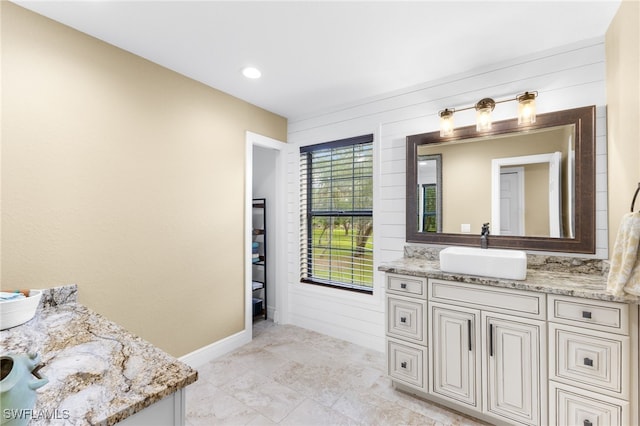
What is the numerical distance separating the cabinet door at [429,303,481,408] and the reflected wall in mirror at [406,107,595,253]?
0.70 m

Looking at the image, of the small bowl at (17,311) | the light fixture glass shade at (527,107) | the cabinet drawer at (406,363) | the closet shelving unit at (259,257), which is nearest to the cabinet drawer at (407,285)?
the cabinet drawer at (406,363)

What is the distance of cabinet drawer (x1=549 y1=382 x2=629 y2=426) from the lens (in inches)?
59.4

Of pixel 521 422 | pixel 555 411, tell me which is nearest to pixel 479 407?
pixel 521 422

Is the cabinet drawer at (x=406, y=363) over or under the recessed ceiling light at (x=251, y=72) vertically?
under

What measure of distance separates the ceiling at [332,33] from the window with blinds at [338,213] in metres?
0.87

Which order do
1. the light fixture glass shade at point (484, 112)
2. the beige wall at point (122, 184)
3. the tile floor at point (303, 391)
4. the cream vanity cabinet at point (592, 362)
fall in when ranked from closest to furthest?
1. the cream vanity cabinet at point (592, 362)
2. the beige wall at point (122, 184)
3. the tile floor at point (303, 391)
4. the light fixture glass shade at point (484, 112)

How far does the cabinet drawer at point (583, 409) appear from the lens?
Answer: 1.51 metres

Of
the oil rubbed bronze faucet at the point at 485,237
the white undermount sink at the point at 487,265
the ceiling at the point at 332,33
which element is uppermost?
the ceiling at the point at 332,33

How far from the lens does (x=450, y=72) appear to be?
2.45 meters

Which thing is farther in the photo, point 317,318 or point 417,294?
point 317,318

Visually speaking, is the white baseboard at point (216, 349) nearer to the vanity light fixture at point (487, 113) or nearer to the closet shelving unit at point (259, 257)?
the closet shelving unit at point (259, 257)

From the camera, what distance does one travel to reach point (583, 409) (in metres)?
1.59

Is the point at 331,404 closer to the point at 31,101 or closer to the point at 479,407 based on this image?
the point at 479,407

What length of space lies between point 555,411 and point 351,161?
2497mm
